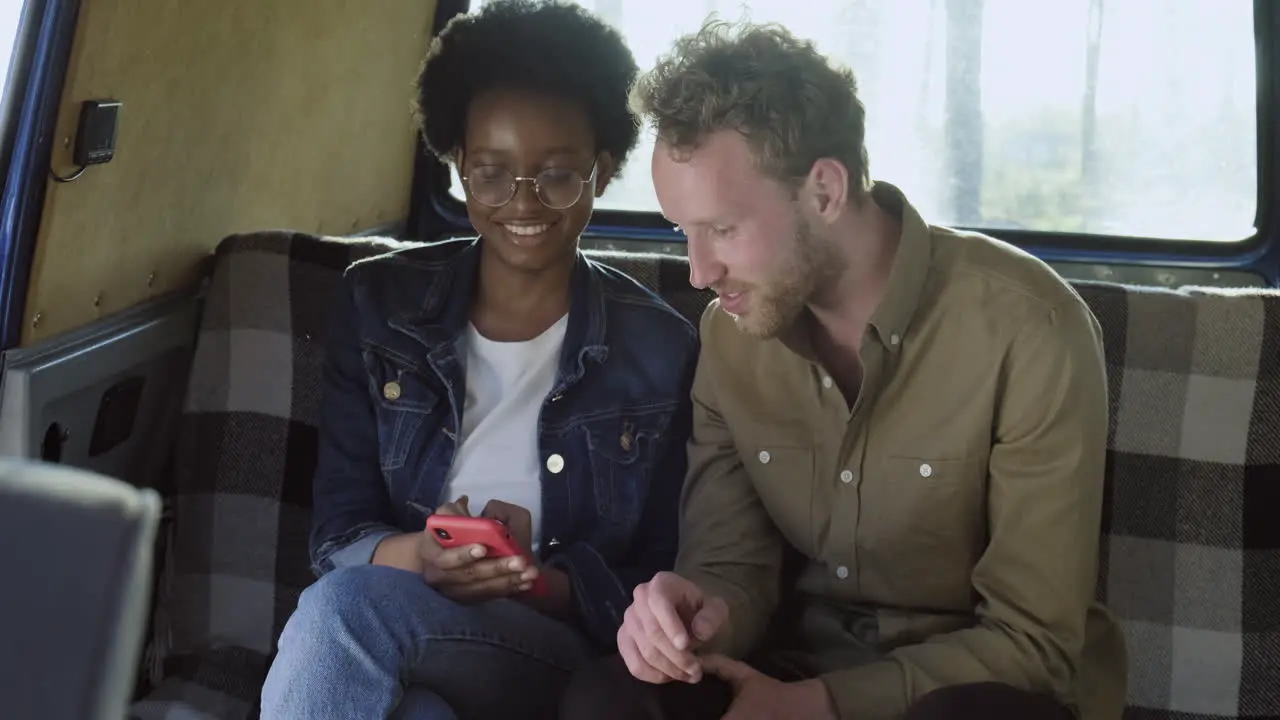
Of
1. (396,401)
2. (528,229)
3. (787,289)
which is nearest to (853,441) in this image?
(787,289)

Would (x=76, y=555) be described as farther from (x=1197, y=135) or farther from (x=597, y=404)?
(x=1197, y=135)

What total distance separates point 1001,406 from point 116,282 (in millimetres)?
1349

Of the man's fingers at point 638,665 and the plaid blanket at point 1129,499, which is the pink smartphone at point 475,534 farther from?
the plaid blanket at point 1129,499

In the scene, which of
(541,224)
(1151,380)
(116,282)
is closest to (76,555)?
(541,224)

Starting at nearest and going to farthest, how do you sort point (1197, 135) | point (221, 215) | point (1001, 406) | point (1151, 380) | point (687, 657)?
point (687, 657)
point (1001, 406)
point (1151, 380)
point (221, 215)
point (1197, 135)

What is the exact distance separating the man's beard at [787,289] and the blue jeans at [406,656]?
1.57ft

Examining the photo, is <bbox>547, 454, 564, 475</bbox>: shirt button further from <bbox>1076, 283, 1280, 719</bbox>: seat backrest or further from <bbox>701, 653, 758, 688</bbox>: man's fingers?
<bbox>1076, 283, 1280, 719</bbox>: seat backrest

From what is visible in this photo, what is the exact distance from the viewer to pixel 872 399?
189 cm

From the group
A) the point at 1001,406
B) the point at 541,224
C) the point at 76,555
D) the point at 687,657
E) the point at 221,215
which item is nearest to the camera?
the point at 76,555

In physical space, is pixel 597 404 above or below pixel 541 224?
below

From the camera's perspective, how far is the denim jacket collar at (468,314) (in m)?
2.15

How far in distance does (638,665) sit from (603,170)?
0.82 meters

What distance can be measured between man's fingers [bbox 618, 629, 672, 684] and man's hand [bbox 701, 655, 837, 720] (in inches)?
3.9

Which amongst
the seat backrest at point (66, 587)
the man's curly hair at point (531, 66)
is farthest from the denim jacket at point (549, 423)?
the seat backrest at point (66, 587)
